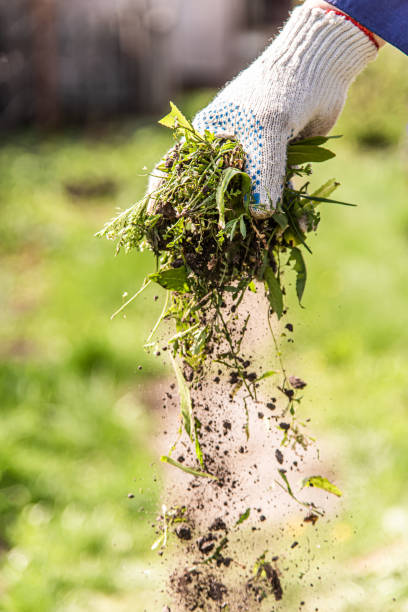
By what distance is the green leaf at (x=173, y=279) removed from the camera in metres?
1.85

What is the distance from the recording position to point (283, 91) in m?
1.91

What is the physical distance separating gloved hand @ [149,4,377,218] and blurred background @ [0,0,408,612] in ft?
4.34

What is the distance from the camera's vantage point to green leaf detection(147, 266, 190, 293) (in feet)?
6.07

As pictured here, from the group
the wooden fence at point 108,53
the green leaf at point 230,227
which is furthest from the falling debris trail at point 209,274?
the wooden fence at point 108,53

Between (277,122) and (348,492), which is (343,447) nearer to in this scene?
(348,492)

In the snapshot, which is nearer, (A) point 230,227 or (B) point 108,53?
(A) point 230,227

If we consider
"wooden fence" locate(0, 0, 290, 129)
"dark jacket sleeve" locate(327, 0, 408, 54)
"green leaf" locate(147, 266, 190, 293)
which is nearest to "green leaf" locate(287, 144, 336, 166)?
"dark jacket sleeve" locate(327, 0, 408, 54)

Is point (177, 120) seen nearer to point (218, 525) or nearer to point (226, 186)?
point (226, 186)

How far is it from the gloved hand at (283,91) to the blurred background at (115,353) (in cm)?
132

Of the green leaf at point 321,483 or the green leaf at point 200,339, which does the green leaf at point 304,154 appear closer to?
the green leaf at point 200,339

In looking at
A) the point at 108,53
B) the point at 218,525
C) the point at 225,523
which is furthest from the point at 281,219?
the point at 108,53

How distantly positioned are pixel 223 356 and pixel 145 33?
8.29 meters

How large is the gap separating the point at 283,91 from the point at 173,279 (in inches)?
24.6

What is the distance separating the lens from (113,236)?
77.9 inches
